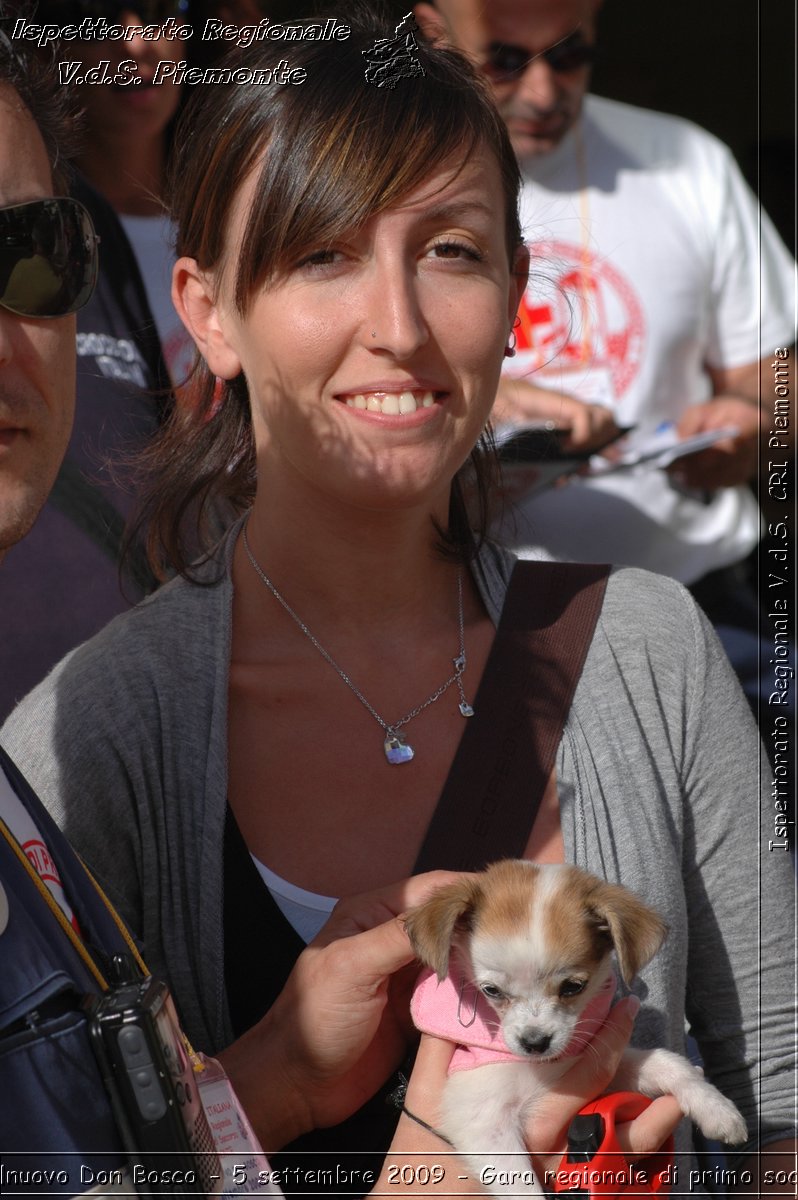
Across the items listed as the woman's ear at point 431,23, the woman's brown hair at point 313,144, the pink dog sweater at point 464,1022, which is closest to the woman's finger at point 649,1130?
the pink dog sweater at point 464,1022

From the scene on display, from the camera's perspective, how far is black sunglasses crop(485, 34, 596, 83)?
326cm

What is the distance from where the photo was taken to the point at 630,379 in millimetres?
3664

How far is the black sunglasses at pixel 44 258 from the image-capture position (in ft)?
4.71

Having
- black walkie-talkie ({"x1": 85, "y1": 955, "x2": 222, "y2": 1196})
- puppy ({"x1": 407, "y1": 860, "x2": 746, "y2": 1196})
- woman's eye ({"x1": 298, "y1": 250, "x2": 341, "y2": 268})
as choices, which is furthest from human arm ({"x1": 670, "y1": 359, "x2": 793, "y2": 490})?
black walkie-talkie ({"x1": 85, "y1": 955, "x2": 222, "y2": 1196})

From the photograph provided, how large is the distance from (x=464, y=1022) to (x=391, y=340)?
100cm

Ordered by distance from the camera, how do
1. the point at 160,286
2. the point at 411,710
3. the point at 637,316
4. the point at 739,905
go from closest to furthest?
the point at 739,905 → the point at 411,710 → the point at 160,286 → the point at 637,316

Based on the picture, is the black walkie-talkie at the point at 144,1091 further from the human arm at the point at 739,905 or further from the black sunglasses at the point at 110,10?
the black sunglasses at the point at 110,10

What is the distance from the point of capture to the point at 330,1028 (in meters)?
1.60

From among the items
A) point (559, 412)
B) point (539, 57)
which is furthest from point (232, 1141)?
point (539, 57)

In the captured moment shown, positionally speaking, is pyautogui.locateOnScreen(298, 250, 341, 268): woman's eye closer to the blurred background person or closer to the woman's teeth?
the woman's teeth

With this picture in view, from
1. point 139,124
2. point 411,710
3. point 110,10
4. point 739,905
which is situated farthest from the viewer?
point 139,124

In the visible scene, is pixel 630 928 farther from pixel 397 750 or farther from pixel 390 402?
pixel 390 402

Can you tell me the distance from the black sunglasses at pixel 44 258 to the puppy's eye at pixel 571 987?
1165mm

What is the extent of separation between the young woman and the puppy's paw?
103 mm
